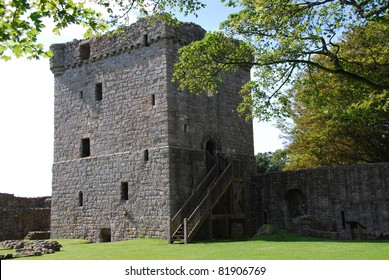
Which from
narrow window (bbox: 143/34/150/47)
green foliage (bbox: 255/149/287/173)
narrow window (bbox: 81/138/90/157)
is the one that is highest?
narrow window (bbox: 143/34/150/47)

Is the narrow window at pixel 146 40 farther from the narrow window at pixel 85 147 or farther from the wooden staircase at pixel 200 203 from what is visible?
the wooden staircase at pixel 200 203

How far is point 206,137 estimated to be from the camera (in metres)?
21.2

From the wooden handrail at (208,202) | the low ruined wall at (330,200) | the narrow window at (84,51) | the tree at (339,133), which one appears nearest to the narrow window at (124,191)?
the wooden handrail at (208,202)

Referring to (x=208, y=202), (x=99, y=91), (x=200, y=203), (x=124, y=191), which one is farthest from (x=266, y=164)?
(x=200, y=203)

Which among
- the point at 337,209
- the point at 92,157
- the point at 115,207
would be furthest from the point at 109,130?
the point at 337,209

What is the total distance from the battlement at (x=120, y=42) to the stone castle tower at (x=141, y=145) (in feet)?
0.16

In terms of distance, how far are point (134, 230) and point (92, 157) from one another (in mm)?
4144

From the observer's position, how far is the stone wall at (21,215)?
23.8 meters

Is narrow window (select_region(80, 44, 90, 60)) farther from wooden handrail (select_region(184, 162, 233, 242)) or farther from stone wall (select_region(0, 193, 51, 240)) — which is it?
wooden handrail (select_region(184, 162, 233, 242))

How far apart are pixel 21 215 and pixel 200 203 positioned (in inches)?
439

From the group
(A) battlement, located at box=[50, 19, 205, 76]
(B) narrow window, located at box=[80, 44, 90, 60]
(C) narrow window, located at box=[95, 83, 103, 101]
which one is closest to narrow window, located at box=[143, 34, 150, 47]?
(A) battlement, located at box=[50, 19, 205, 76]

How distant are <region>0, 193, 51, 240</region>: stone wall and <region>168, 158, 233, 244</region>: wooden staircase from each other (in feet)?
33.2

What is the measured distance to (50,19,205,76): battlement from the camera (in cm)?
2061

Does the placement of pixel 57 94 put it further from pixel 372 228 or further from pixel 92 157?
pixel 372 228
